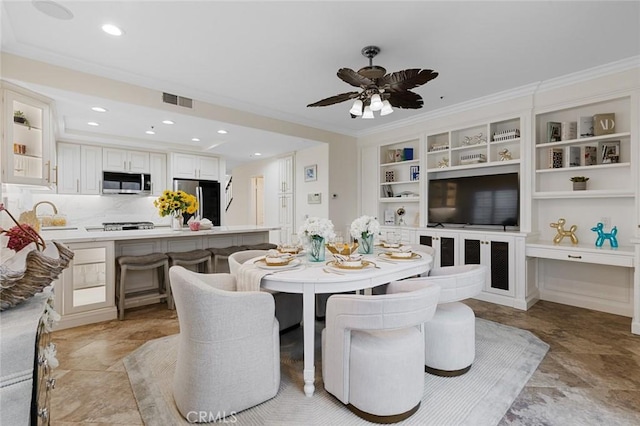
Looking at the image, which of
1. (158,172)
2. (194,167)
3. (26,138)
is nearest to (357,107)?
(26,138)

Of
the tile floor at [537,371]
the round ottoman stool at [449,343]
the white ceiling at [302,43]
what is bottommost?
the tile floor at [537,371]

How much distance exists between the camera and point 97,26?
Answer: 2.42 metres

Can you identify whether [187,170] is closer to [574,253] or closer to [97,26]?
[97,26]

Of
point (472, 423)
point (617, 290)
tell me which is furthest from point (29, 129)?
point (617, 290)

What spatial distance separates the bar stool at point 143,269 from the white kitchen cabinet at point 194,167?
9.02 feet

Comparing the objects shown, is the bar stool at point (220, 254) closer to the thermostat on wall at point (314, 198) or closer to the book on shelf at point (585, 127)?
the thermostat on wall at point (314, 198)

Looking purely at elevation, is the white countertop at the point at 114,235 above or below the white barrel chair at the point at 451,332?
above

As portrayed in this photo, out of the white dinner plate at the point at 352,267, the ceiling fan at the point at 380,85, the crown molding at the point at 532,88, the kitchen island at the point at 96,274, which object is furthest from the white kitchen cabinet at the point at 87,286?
the crown molding at the point at 532,88

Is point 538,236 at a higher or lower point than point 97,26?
lower

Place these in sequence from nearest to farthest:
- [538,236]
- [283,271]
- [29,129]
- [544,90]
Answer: [283,271]
[29,129]
[544,90]
[538,236]

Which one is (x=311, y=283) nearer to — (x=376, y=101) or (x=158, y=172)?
(x=376, y=101)

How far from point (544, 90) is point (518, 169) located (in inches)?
37.9

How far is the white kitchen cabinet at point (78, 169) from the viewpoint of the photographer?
16.5ft

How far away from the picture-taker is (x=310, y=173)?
575cm
